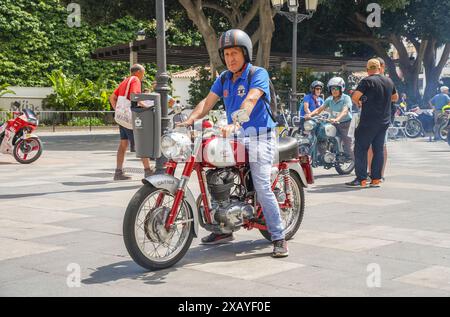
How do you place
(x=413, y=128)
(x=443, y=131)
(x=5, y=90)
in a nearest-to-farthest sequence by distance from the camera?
(x=443, y=131) → (x=413, y=128) → (x=5, y=90)

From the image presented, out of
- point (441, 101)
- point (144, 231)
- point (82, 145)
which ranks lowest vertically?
point (82, 145)

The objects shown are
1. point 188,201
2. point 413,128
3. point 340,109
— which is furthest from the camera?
point 413,128

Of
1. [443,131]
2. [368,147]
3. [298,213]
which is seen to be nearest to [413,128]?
[443,131]

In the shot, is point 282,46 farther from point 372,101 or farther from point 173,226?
point 173,226

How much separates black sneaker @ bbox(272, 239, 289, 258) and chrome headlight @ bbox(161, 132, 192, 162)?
42.8 inches

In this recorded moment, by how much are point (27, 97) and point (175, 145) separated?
29229 mm

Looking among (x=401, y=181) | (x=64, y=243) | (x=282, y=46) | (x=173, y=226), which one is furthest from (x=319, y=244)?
(x=282, y=46)

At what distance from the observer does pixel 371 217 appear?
7855 mm

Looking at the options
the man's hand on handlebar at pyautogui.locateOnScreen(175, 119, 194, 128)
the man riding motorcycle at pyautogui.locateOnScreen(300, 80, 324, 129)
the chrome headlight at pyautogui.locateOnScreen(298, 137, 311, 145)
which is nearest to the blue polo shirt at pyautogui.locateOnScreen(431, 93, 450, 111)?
the man riding motorcycle at pyautogui.locateOnScreen(300, 80, 324, 129)

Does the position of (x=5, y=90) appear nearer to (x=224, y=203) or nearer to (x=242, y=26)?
(x=242, y=26)

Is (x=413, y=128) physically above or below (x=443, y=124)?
below

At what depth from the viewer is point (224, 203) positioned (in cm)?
579

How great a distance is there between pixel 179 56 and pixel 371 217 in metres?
21.6

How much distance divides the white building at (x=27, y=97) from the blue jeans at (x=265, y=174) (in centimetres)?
2778
